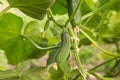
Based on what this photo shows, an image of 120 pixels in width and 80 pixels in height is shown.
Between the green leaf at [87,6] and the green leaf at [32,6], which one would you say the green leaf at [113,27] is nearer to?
the green leaf at [87,6]

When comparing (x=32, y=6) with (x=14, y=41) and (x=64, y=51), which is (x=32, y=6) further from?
(x=14, y=41)

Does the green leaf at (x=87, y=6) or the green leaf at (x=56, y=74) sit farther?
the green leaf at (x=87, y=6)

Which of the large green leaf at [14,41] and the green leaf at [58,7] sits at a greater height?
the green leaf at [58,7]

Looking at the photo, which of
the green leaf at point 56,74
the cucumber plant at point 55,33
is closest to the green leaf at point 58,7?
the cucumber plant at point 55,33

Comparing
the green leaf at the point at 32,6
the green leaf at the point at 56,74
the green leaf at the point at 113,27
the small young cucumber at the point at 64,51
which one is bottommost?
the green leaf at the point at 56,74

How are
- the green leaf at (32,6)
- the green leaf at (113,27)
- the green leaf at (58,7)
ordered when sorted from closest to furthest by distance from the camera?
the green leaf at (32,6), the green leaf at (58,7), the green leaf at (113,27)

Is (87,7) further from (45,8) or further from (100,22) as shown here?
(45,8)

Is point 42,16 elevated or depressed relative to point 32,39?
elevated

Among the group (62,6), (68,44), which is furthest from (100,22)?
(68,44)
